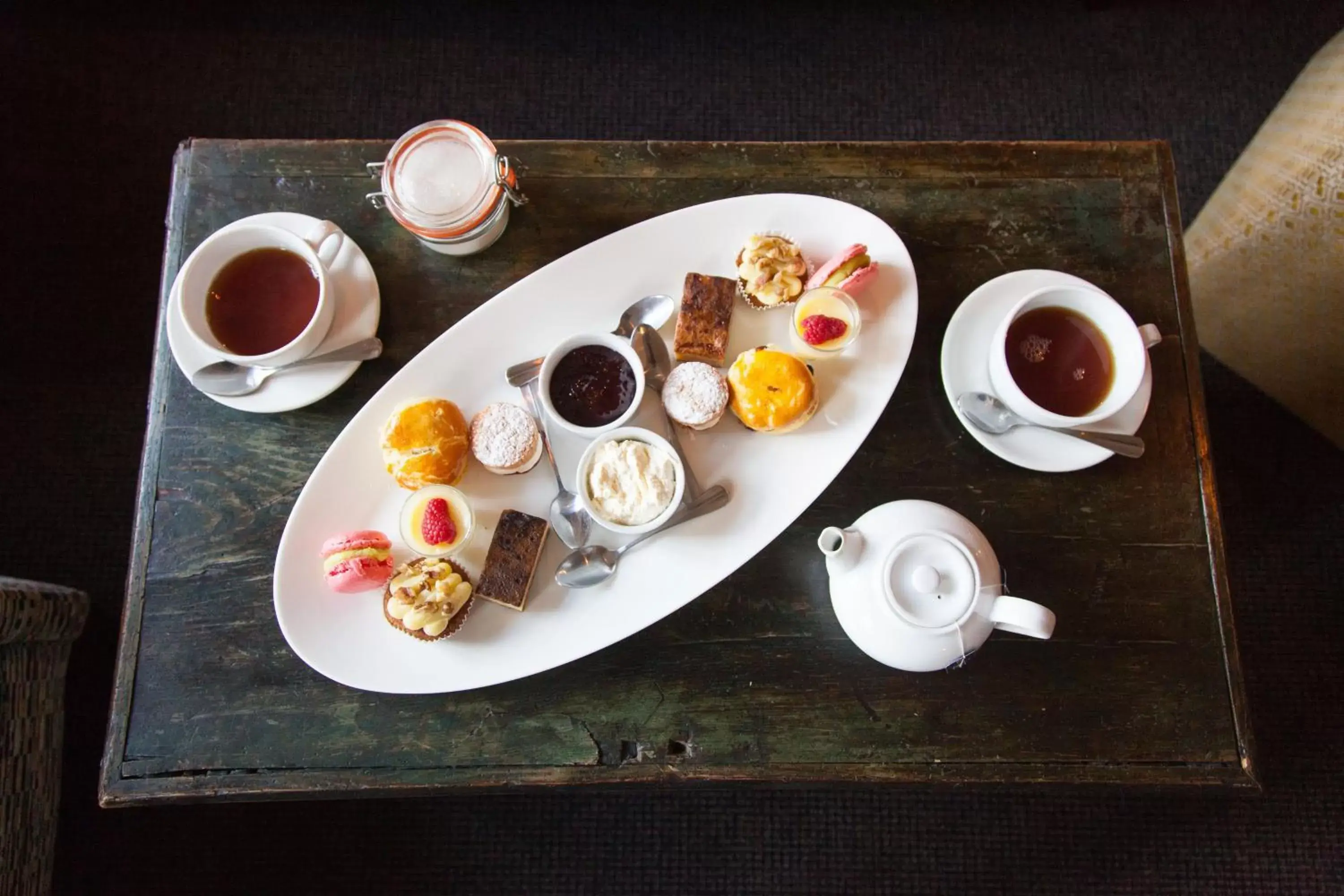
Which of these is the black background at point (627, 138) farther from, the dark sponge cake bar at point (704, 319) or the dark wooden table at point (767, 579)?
the dark sponge cake bar at point (704, 319)

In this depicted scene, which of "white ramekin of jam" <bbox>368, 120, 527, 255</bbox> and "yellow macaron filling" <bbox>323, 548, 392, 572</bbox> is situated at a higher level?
"white ramekin of jam" <bbox>368, 120, 527, 255</bbox>

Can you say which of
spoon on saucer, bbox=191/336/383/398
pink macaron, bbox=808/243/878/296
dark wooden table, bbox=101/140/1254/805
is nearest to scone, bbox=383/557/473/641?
dark wooden table, bbox=101/140/1254/805

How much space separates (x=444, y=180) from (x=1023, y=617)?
1172 mm

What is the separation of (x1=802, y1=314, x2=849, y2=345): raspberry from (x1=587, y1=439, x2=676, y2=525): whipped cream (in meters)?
0.35

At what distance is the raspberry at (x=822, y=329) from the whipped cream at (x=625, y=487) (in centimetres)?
35

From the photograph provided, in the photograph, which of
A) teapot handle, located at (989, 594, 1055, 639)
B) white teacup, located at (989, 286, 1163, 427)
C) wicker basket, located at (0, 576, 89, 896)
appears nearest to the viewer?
teapot handle, located at (989, 594, 1055, 639)

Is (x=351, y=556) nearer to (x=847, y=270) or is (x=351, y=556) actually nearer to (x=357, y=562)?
(x=357, y=562)

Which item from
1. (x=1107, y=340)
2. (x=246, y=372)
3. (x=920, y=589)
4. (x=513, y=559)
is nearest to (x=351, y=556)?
(x=513, y=559)

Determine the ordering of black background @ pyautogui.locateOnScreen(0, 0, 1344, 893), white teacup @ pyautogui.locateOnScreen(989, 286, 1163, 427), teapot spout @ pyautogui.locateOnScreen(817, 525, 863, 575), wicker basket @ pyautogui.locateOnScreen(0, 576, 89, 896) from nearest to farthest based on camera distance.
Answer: teapot spout @ pyautogui.locateOnScreen(817, 525, 863, 575) → white teacup @ pyautogui.locateOnScreen(989, 286, 1163, 427) → wicker basket @ pyautogui.locateOnScreen(0, 576, 89, 896) → black background @ pyautogui.locateOnScreen(0, 0, 1344, 893)

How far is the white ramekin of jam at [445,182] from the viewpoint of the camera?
4.86 feet

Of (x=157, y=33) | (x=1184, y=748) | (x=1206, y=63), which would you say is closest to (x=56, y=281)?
(x=157, y=33)

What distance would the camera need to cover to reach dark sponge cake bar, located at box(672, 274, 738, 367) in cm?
149

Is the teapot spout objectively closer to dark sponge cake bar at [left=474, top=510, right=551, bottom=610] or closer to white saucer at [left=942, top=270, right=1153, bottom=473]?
white saucer at [left=942, top=270, right=1153, bottom=473]

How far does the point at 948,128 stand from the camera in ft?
8.50
